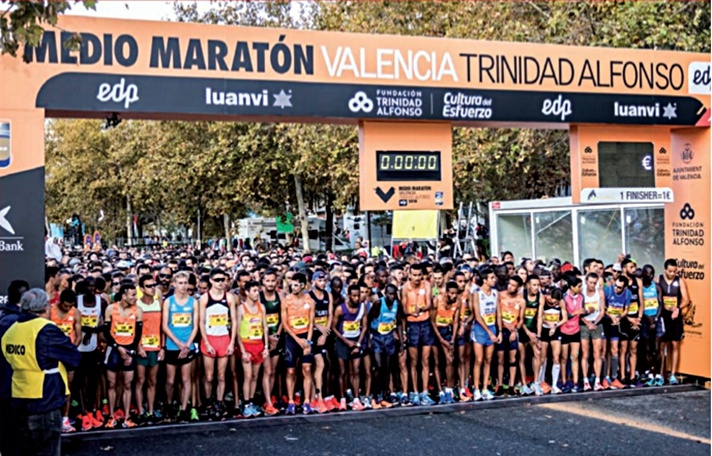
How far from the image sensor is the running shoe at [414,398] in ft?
33.0

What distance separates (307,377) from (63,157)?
42354 millimetres

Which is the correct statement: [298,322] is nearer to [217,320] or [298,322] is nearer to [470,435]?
[217,320]

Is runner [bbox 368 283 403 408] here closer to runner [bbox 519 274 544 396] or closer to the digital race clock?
the digital race clock

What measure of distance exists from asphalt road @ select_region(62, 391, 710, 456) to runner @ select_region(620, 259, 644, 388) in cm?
124

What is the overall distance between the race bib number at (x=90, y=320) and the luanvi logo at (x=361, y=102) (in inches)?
156

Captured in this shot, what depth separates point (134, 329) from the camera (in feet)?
30.0

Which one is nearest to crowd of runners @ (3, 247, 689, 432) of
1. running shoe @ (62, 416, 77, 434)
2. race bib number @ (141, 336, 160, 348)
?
race bib number @ (141, 336, 160, 348)

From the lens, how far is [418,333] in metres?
10.3

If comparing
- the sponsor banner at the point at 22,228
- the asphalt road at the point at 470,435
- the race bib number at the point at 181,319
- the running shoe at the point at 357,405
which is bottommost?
the asphalt road at the point at 470,435

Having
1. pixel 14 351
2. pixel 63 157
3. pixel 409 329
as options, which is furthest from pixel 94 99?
pixel 63 157

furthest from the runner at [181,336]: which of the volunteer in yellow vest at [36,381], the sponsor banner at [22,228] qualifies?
the volunteer in yellow vest at [36,381]

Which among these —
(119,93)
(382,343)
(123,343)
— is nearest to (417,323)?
(382,343)

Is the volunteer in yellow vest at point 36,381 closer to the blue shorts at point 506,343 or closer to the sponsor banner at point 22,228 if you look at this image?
the sponsor banner at point 22,228

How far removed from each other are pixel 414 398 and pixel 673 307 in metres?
4.05
